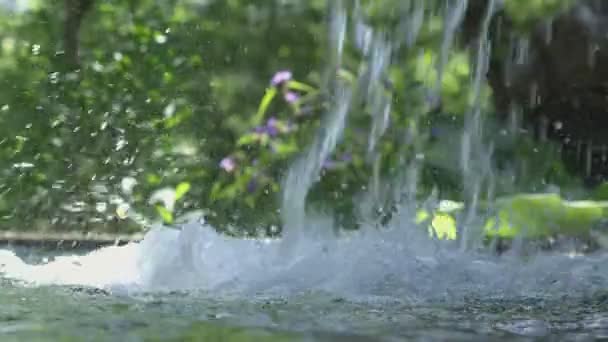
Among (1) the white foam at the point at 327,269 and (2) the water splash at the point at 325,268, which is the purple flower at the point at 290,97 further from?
(1) the white foam at the point at 327,269

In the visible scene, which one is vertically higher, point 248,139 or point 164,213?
point 248,139

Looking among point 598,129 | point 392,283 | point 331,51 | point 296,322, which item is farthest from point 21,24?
point 296,322

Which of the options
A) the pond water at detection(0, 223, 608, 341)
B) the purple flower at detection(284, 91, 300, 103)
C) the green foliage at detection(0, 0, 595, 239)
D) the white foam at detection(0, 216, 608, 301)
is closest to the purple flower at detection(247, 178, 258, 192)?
the green foliage at detection(0, 0, 595, 239)

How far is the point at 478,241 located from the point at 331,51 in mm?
1499

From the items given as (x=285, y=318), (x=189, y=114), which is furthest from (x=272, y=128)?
(x=285, y=318)

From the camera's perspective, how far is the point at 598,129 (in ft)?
12.0

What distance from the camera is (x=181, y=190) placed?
159 inches

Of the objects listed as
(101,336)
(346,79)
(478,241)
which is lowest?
(101,336)

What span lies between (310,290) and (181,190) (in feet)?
7.66

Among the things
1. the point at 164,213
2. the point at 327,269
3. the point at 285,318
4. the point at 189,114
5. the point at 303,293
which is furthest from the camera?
the point at 189,114

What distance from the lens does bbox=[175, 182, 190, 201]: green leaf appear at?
404cm

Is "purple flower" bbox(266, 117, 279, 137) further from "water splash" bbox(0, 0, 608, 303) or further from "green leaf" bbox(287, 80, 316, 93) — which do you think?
"water splash" bbox(0, 0, 608, 303)

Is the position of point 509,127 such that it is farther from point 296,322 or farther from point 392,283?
point 296,322

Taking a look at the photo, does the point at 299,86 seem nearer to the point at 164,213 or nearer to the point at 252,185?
the point at 252,185
